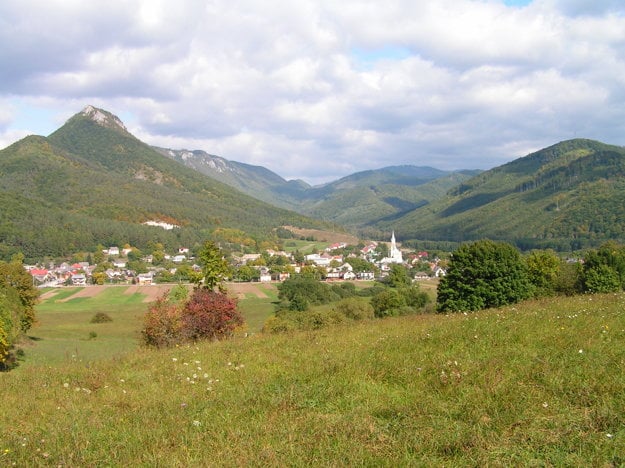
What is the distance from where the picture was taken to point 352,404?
6914 millimetres

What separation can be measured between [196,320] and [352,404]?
16544 millimetres

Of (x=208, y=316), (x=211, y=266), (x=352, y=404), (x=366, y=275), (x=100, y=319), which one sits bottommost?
(x=366, y=275)

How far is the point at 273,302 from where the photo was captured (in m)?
92.1

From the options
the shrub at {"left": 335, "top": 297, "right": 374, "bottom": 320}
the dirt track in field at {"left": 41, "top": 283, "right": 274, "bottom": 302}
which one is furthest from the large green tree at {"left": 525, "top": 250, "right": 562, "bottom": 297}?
the dirt track in field at {"left": 41, "top": 283, "right": 274, "bottom": 302}

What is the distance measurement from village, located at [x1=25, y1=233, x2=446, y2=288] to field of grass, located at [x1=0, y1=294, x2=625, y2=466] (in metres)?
111

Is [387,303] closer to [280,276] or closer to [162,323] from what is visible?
[162,323]

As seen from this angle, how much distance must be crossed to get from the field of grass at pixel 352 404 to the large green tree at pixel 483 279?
75.9 feet

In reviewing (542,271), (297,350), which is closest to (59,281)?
(542,271)

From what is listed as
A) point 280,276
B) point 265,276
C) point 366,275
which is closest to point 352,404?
point 265,276

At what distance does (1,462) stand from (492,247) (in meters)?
34.5

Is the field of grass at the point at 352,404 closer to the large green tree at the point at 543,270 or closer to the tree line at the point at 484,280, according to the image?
the tree line at the point at 484,280

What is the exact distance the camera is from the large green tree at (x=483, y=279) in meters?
34.0

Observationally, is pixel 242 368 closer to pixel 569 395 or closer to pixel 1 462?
pixel 1 462

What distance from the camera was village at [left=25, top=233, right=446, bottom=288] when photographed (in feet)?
440
